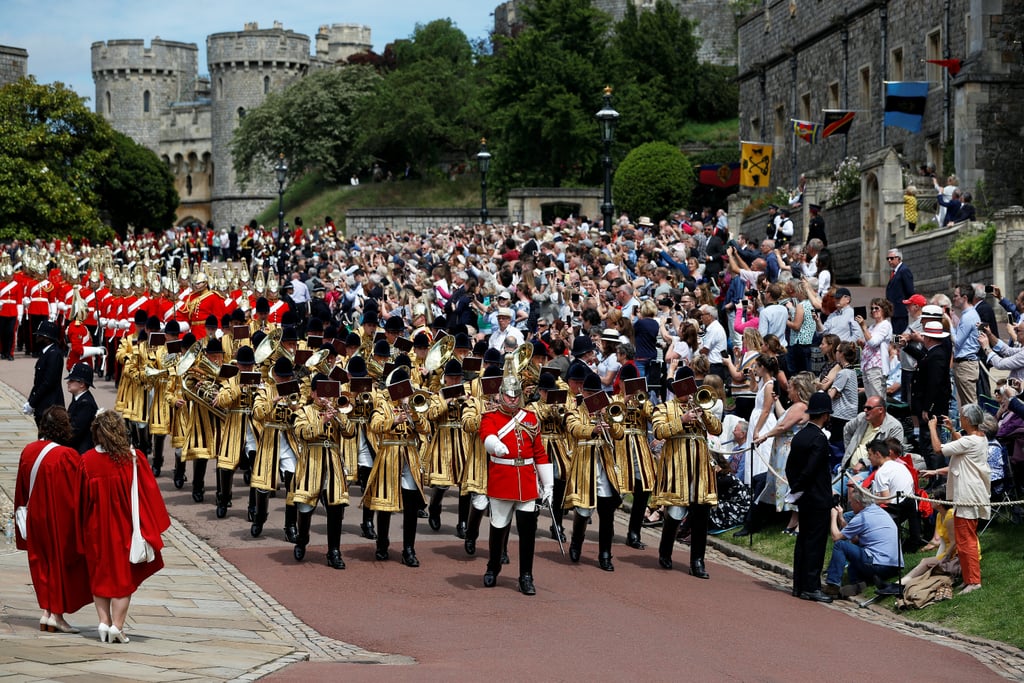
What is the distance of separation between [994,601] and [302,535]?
6.00 meters

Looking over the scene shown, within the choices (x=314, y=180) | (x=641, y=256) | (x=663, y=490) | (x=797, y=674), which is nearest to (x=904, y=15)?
(x=641, y=256)

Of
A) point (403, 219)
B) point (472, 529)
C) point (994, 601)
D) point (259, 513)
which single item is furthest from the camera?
point (403, 219)

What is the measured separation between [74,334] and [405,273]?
7261mm

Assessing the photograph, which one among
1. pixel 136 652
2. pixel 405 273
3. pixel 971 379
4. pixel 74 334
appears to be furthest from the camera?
pixel 405 273

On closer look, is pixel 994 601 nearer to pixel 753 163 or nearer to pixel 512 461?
pixel 512 461

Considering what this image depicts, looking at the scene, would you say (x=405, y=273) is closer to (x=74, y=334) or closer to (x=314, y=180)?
(x=74, y=334)

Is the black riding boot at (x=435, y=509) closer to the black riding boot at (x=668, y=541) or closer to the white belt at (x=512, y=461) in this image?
the black riding boot at (x=668, y=541)

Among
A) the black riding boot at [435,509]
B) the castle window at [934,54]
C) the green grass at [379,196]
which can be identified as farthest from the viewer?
the green grass at [379,196]

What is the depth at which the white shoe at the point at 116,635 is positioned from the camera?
10.3 metres

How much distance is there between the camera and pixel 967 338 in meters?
16.1

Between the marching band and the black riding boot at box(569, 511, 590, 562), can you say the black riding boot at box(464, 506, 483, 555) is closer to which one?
the marching band

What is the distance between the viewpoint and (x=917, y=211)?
1179 inches

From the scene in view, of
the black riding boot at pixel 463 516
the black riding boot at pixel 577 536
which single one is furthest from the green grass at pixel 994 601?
the black riding boot at pixel 463 516

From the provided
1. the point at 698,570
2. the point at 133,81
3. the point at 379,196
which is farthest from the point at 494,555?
the point at 133,81
